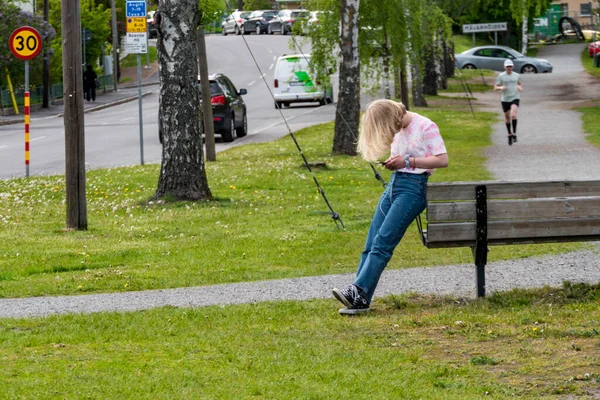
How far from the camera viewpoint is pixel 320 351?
699 centimetres

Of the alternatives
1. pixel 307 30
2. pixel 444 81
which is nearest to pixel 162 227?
pixel 307 30

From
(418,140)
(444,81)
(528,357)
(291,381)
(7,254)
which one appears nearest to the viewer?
(291,381)

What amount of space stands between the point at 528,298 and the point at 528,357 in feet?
6.50

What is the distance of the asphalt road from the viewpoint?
85.3 feet

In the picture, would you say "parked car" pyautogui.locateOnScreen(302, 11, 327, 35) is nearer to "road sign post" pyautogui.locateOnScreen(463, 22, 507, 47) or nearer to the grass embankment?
the grass embankment

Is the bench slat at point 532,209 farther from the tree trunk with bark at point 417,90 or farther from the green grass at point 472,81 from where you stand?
the green grass at point 472,81

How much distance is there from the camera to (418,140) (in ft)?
27.1

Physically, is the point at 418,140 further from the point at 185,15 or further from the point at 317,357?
the point at 185,15

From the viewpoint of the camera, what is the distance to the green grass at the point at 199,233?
1066 cm

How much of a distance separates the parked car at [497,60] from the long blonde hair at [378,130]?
5385 cm

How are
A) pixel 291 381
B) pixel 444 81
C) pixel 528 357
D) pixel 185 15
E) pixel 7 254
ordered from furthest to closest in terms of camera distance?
1. pixel 444 81
2. pixel 185 15
3. pixel 7 254
4. pixel 528 357
5. pixel 291 381

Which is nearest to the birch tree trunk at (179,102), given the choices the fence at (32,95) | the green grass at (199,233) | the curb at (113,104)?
the green grass at (199,233)

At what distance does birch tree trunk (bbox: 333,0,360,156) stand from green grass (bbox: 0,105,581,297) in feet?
7.48

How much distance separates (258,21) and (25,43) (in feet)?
201
